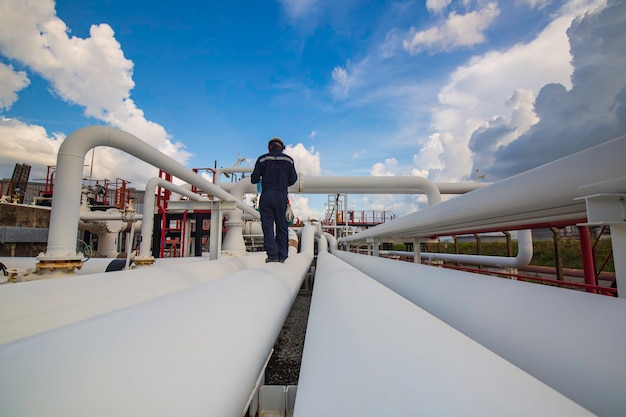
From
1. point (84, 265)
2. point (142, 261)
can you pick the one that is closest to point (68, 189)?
point (142, 261)

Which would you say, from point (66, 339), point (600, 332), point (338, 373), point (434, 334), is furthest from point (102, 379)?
point (600, 332)

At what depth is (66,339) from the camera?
0.34 metres

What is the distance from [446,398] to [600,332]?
29 centimetres

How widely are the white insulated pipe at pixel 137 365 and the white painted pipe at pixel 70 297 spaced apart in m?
0.38

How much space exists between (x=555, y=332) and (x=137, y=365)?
0.62m

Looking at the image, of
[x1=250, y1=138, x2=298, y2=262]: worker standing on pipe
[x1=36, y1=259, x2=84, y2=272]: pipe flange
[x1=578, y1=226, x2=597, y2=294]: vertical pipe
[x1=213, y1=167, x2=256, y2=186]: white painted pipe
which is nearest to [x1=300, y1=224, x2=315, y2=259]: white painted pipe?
[x1=213, y1=167, x2=256, y2=186]: white painted pipe

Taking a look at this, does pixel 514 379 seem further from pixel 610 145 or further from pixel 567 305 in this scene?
pixel 610 145

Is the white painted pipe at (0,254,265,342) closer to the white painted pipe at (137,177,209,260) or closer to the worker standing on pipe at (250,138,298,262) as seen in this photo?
the white painted pipe at (137,177,209,260)

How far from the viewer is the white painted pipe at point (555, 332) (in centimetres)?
38

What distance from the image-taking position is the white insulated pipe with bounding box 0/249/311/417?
0.87 feet

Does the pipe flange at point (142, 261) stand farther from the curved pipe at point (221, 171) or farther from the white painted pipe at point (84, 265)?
the curved pipe at point (221, 171)

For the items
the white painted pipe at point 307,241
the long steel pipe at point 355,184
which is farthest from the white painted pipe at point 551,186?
the white painted pipe at point 307,241

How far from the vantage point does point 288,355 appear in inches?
72.2

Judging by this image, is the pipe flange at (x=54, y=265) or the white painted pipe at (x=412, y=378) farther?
the pipe flange at (x=54, y=265)
